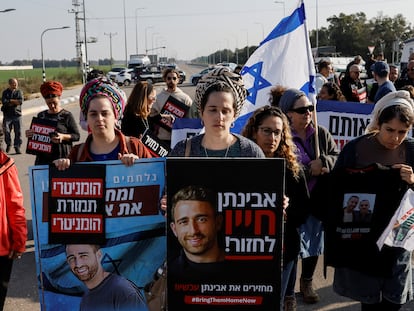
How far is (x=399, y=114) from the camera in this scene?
2908mm

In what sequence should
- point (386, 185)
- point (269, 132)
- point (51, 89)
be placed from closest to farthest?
point (386, 185)
point (269, 132)
point (51, 89)

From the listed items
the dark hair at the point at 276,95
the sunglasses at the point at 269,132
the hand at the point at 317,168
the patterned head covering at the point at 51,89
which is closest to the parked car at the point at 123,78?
the patterned head covering at the point at 51,89

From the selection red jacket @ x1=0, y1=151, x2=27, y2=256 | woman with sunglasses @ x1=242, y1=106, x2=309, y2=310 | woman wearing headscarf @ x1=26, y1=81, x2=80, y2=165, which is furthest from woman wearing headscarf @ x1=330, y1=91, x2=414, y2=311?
woman wearing headscarf @ x1=26, y1=81, x2=80, y2=165

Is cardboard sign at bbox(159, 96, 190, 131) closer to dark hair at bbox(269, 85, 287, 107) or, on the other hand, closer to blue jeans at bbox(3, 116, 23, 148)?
dark hair at bbox(269, 85, 287, 107)

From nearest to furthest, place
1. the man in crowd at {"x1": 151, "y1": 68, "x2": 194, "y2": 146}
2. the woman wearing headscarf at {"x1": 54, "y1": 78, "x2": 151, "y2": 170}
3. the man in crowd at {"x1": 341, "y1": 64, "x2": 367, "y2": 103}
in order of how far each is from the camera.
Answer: the woman wearing headscarf at {"x1": 54, "y1": 78, "x2": 151, "y2": 170} → the man in crowd at {"x1": 151, "y1": 68, "x2": 194, "y2": 146} → the man in crowd at {"x1": 341, "y1": 64, "x2": 367, "y2": 103}

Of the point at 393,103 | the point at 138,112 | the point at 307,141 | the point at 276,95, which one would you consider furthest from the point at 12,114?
the point at 393,103

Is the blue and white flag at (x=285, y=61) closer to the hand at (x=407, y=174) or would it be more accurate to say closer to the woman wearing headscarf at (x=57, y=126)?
the hand at (x=407, y=174)

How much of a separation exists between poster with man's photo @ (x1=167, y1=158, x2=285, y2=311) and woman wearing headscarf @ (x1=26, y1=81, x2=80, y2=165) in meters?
3.12

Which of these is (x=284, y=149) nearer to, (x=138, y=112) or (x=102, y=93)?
(x=102, y=93)

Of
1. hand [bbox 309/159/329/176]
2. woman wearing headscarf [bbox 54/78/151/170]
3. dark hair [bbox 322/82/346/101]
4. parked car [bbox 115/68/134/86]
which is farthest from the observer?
parked car [bbox 115/68/134/86]

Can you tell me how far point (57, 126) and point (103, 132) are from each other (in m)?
2.62

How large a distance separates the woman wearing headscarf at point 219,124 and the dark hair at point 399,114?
823 millimetres

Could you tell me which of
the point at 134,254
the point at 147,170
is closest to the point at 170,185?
the point at 147,170

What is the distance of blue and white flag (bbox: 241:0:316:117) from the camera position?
4.34 meters
